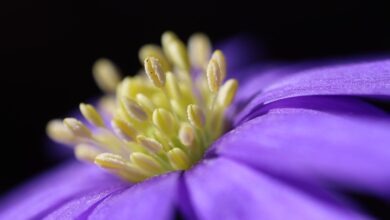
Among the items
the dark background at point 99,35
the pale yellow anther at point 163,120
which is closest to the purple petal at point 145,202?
the pale yellow anther at point 163,120

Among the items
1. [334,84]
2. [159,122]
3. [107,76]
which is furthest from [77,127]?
[334,84]

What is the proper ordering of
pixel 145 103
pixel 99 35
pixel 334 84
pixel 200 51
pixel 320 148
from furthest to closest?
1. pixel 99 35
2. pixel 200 51
3. pixel 145 103
4. pixel 334 84
5. pixel 320 148

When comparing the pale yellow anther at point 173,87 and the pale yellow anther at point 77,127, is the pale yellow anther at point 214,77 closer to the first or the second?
the pale yellow anther at point 173,87

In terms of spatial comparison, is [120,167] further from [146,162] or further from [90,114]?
[90,114]

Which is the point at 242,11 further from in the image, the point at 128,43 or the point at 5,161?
the point at 5,161

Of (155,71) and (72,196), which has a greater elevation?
(155,71)

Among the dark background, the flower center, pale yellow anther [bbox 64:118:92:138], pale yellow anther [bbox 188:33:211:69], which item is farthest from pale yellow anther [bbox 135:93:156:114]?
the dark background

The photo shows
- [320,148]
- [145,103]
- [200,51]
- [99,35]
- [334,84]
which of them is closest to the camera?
[320,148]

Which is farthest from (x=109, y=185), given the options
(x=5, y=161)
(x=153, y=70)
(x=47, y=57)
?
(x=47, y=57)
